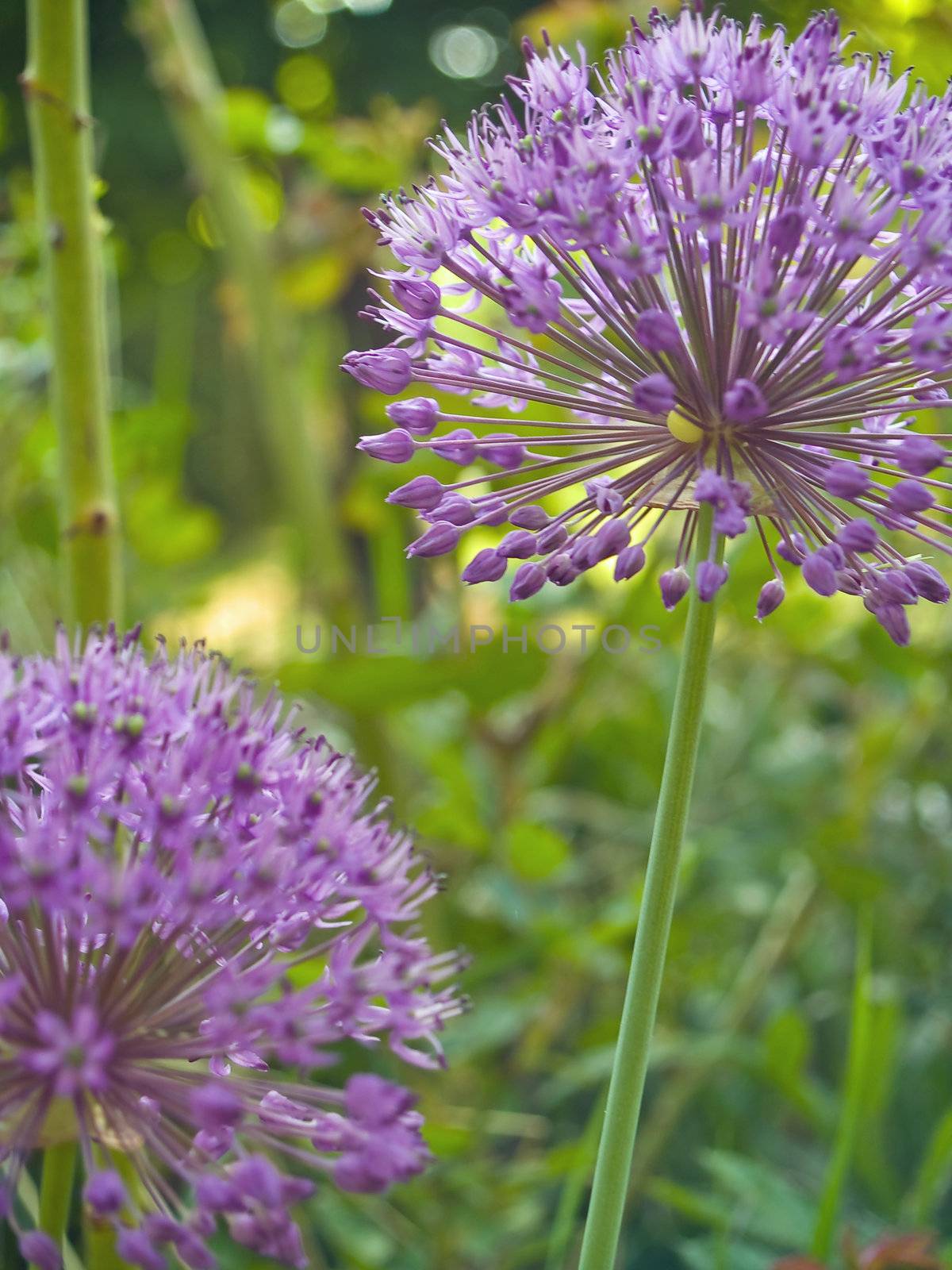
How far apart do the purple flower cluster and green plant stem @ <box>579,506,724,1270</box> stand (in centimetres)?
4

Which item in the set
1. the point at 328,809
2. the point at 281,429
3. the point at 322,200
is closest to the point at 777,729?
the point at 281,429

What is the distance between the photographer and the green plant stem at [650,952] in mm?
497

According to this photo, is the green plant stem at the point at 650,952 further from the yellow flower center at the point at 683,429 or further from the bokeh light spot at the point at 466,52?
the bokeh light spot at the point at 466,52

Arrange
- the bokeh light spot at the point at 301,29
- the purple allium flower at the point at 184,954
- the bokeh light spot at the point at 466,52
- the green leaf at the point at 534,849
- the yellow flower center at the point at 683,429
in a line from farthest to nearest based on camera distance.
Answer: the bokeh light spot at the point at 301,29, the bokeh light spot at the point at 466,52, the green leaf at the point at 534,849, the yellow flower center at the point at 683,429, the purple allium flower at the point at 184,954

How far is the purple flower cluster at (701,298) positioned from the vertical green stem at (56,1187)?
279 mm

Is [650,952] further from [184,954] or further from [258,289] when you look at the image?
[258,289]

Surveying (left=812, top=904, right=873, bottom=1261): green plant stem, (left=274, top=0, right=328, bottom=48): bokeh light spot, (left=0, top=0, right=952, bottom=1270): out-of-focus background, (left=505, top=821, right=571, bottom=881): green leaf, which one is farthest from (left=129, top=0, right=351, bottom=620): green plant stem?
(left=274, top=0, right=328, bottom=48): bokeh light spot

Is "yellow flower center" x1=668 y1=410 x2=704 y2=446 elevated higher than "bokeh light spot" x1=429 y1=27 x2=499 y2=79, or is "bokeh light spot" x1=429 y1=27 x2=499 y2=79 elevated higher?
"bokeh light spot" x1=429 y1=27 x2=499 y2=79

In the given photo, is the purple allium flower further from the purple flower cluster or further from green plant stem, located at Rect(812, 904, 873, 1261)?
green plant stem, located at Rect(812, 904, 873, 1261)

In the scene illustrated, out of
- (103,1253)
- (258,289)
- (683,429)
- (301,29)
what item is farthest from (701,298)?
(301,29)

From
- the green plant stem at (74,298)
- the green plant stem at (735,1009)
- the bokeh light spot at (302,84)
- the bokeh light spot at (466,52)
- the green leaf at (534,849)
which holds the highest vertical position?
the bokeh light spot at (466,52)

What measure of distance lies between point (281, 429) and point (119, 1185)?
126 cm

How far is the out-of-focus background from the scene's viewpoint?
1.11 metres

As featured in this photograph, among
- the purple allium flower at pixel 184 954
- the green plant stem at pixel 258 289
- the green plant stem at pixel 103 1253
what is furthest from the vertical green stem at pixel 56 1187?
the green plant stem at pixel 258 289
